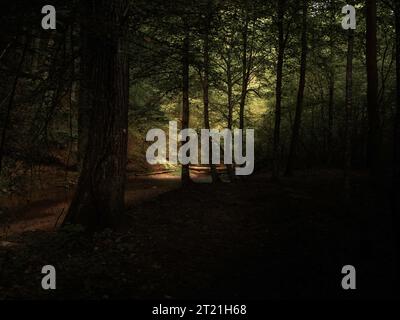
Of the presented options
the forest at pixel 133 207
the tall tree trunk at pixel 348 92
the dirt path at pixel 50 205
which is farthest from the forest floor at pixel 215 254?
the tall tree trunk at pixel 348 92

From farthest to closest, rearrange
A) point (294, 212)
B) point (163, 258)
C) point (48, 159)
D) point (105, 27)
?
1. point (48, 159)
2. point (294, 212)
3. point (163, 258)
4. point (105, 27)

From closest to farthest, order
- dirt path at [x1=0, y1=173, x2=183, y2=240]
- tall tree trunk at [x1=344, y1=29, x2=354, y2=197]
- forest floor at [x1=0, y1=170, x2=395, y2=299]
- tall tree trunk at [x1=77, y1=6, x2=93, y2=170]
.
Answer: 1. tall tree trunk at [x1=77, y1=6, x2=93, y2=170]
2. forest floor at [x1=0, y1=170, x2=395, y2=299]
3. dirt path at [x1=0, y1=173, x2=183, y2=240]
4. tall tree trunk at [x1=344, y1=29, x2=354, y2=197]

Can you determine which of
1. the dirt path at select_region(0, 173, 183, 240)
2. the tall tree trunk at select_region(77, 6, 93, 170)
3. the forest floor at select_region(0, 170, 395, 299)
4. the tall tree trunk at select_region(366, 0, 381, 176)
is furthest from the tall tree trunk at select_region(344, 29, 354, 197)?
the tall tree trunk at select_region(77, 6, 93, 170)

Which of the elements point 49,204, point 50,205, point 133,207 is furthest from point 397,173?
point 49,204

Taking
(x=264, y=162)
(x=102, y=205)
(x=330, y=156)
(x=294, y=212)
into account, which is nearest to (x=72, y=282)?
(x=102, y=205)

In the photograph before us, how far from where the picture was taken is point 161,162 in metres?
25.5

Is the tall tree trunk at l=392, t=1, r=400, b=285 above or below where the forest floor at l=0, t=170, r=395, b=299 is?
above

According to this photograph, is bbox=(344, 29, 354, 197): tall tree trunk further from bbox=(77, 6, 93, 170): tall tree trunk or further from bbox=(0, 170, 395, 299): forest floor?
bbox=(77, 6, 93, 170): tall tree trunk

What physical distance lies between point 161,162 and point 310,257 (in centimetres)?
1849

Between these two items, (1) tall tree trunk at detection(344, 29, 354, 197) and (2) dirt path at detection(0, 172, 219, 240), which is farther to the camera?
(1) tall tree trunk at detection(344, 29, 354, 197)

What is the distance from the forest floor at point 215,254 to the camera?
20.4ft

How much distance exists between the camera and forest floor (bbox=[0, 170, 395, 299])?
20.4 feet

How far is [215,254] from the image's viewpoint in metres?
7.95
